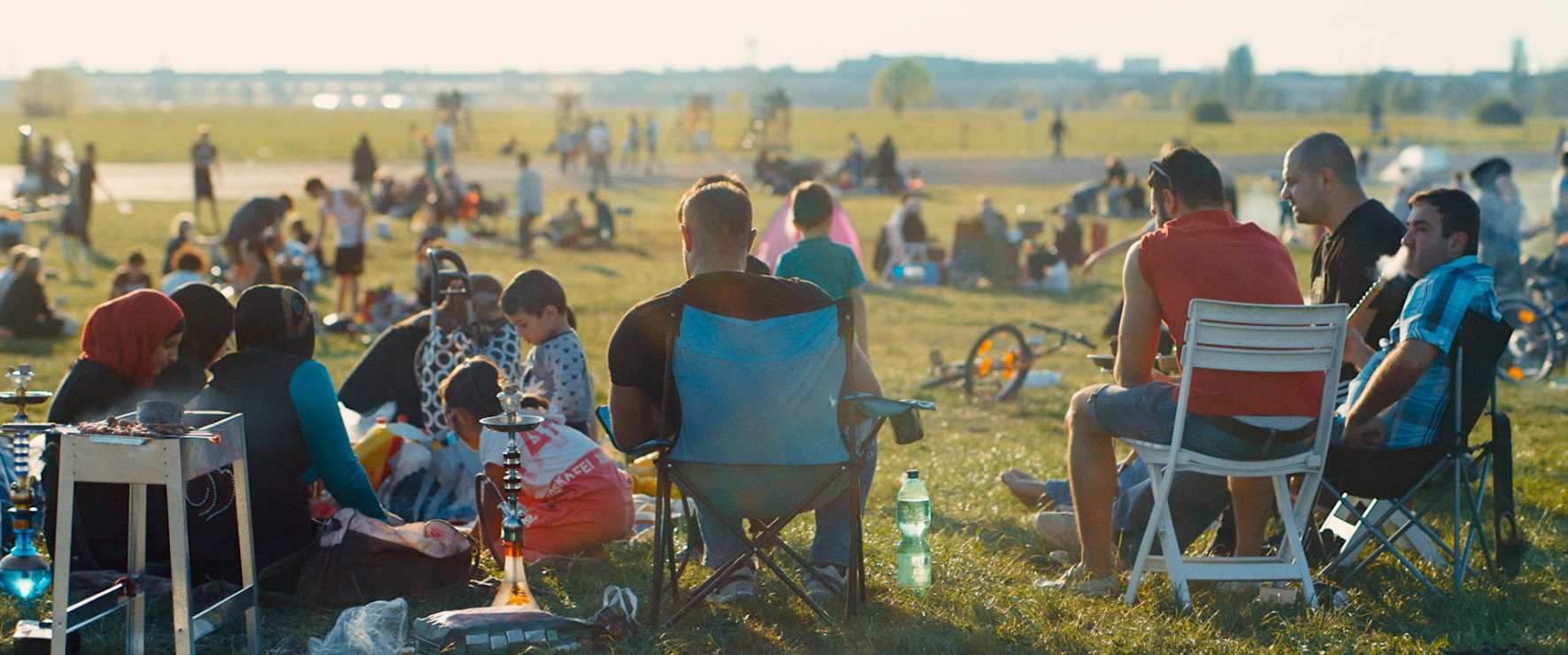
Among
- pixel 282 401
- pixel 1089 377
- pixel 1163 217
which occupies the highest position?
pixel 1163 217

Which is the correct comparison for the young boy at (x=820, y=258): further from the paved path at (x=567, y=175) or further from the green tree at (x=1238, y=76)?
the green tree at (x=1238, y=76)

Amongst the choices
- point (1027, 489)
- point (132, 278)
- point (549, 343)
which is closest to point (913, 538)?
point (1027, 489)

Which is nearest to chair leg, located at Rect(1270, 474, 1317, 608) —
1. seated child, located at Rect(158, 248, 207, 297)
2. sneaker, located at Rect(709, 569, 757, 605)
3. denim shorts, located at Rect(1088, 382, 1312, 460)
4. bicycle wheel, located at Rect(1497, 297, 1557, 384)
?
denim shorts, located at Rect(1088, 382, 1312, 460)

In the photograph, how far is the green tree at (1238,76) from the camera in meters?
144

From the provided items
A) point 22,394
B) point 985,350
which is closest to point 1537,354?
point 985,350

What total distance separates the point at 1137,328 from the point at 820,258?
198 centimetres

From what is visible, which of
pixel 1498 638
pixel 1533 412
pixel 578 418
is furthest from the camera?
pixel 1533 412

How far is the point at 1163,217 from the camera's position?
186 inches

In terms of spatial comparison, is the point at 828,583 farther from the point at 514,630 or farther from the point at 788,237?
the point at 788,237

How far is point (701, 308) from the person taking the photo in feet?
13.8

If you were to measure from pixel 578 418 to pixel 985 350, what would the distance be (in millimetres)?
4738

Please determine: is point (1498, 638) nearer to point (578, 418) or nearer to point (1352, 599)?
point (1352, 599)

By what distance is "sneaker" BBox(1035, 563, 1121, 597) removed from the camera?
4723mm

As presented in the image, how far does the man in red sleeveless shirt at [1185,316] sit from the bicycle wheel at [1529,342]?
22.2 feet
